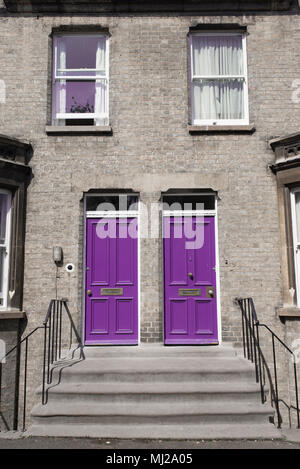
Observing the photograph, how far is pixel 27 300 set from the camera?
7238 mm

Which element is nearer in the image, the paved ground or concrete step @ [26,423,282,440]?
the paved ground

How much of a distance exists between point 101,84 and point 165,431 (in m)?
6.23

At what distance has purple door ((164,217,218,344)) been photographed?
7.31 meters

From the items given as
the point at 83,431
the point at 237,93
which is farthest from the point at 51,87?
the point at 83,431

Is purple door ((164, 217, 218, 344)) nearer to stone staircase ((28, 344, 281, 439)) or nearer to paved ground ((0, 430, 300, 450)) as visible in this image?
stone staircase ((28, 344, 281, 439))

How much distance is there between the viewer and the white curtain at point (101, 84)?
26.3 ft

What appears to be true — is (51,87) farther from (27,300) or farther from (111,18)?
(27,300)

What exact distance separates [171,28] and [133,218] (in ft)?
12.4

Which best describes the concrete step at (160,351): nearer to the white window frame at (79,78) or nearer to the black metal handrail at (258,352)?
the black metal handrail at (258,352)

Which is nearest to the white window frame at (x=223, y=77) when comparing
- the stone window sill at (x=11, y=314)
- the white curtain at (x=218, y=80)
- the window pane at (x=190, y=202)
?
the white curtain at (x=218, y=80)

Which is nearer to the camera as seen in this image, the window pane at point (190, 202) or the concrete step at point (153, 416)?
the concrete step at point (153, 416)

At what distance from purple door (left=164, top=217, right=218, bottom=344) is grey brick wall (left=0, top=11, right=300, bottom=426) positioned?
256 mm

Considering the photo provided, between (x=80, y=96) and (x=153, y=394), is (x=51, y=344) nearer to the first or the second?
(x=153, y=394)

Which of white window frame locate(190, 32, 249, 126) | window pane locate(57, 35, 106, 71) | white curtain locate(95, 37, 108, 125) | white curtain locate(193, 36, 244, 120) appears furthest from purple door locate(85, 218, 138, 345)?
window pane locate(57, 35, 106, 71)
